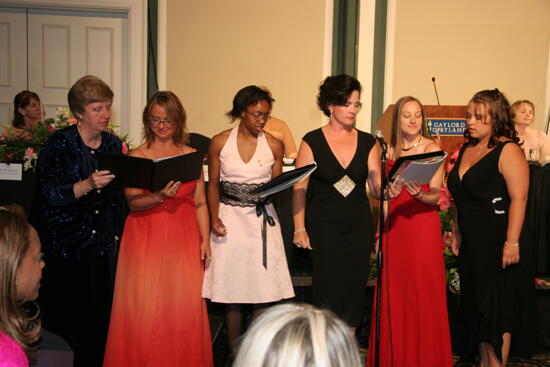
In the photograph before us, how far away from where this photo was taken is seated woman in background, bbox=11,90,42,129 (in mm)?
5957

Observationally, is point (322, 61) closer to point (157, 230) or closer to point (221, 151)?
point (221, 151)

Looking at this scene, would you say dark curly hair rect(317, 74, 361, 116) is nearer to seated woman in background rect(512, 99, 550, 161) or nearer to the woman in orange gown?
the woman in orange gown

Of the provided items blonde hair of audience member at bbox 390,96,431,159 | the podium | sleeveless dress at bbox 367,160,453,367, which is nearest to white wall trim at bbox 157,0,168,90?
the podium

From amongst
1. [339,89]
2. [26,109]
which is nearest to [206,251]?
[339,89]

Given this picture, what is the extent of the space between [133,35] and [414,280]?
475cm

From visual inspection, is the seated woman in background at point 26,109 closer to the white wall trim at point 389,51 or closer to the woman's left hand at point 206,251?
the woman's left hand at point 206,251

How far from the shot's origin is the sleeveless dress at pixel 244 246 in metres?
3.56

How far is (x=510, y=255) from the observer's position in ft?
10.7

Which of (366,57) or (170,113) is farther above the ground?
(366,57)

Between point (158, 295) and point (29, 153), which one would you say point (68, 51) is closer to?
point (29, 153)

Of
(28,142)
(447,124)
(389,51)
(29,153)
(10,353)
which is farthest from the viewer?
(389,51)

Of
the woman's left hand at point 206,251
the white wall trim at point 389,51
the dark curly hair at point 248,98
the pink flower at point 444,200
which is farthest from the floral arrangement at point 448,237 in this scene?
the white wall trim at point 389,51

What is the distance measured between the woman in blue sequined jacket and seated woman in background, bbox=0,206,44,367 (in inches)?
50.0

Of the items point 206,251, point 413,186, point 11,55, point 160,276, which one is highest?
Answer: point 11,55
